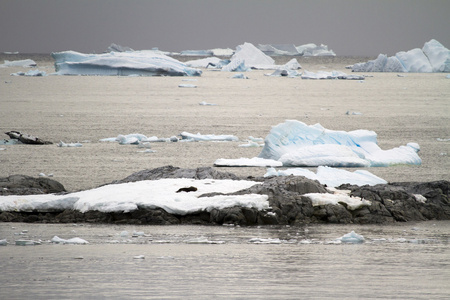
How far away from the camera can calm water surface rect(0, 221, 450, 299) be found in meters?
4.00

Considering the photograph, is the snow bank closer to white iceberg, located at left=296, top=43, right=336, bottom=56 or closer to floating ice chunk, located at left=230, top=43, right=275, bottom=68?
floating ice chunk, located at left=230, top=43, right=275, bottom=68

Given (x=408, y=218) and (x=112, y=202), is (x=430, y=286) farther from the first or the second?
(x=112, y=202)

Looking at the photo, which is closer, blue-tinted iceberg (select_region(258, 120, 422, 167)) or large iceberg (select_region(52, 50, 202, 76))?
blue-tinted iceberg (select_region(258, 120, 422, 167))

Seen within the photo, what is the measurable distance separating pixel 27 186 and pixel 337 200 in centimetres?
327

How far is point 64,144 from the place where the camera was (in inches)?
456

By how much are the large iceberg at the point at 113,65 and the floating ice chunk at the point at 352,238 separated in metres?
28.3

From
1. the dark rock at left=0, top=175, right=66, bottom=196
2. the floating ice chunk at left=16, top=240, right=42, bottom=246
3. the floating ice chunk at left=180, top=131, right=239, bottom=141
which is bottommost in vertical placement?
the floating ice chunk at left=16, top=240, right=42, bottom=246

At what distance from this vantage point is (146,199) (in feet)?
21.4

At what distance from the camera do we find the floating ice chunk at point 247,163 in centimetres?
969

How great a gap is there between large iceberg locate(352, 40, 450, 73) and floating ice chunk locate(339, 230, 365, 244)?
3631cm

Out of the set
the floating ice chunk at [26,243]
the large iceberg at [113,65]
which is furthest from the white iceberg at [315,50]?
the floating ice chunk at [26,243]

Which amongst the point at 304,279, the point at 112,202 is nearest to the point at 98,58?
the point at 112,202

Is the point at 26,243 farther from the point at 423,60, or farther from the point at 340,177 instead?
the point at 423,60

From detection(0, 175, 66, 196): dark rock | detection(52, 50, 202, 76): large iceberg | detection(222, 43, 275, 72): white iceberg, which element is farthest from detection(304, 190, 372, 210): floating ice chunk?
detection(222, 43, 275, 72): white iceberg
